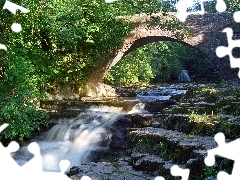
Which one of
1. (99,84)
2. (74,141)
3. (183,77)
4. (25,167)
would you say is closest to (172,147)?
(25,167)

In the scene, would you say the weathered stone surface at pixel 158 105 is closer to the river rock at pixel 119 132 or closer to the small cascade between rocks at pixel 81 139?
the small cascade between rocks at pixel 81 139

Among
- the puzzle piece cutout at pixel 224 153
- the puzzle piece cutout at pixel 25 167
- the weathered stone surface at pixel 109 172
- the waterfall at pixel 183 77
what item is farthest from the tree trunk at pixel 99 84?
the waterfall at pixel 183 77

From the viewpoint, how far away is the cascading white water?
10430mm

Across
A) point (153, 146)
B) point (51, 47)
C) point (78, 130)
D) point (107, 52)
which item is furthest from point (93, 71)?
point (153, 146)

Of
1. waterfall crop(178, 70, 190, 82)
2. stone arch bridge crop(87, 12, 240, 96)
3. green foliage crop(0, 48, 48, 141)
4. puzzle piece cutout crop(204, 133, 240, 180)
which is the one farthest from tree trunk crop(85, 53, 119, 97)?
waterfall crop(178, 70, 190, 82)

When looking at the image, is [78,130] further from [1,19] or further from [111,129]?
[1,19]

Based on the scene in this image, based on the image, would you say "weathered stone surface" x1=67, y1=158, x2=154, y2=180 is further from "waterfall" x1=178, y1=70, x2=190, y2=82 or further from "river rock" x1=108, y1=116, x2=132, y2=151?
"waterfall" x1=178, y1=70, x2=190, y2=82

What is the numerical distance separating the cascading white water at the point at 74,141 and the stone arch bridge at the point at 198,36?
22.9 ft

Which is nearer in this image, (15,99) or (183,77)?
(15,99)

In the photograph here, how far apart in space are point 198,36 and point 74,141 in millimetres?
11515

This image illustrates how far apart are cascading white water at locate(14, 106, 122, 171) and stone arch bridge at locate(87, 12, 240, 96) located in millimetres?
6965

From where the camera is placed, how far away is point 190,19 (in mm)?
19984

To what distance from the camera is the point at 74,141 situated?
11.3 meters

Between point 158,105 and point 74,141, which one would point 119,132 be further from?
point 158,105
